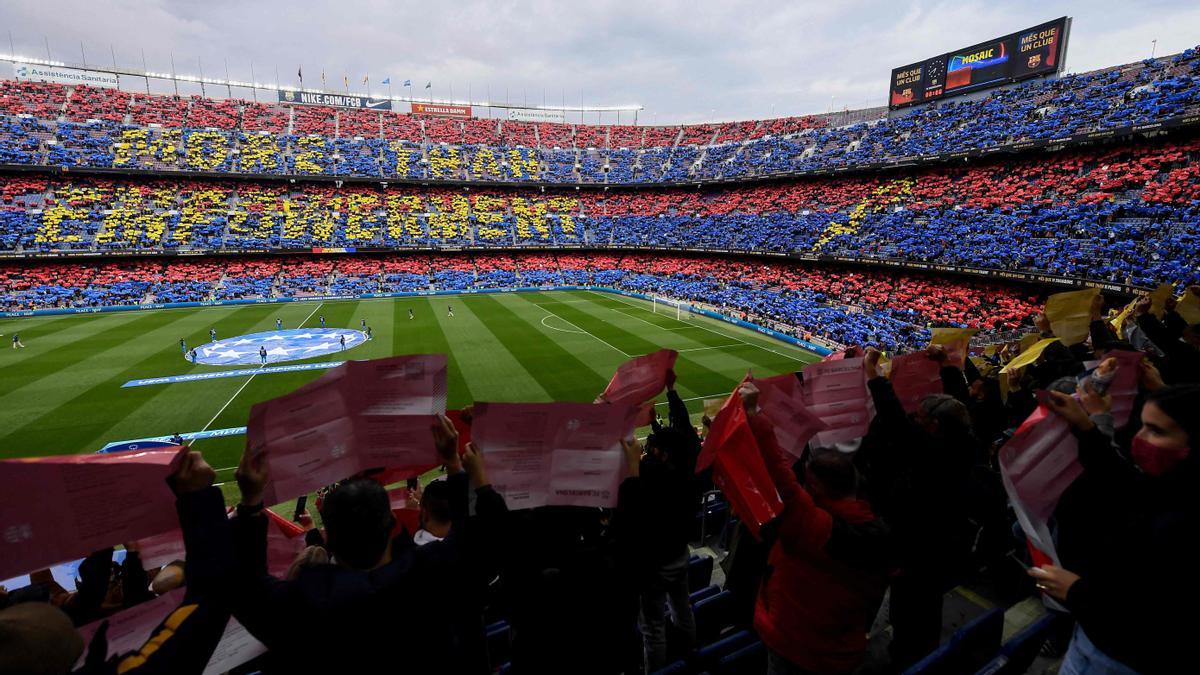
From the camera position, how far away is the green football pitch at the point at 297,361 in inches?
667

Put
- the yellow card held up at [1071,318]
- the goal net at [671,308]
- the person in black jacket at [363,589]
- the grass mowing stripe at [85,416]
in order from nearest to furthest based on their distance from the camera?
the person in black jacket at [363,589], the yellow card held up at [1071,318], the grass mowing stripe at [85,416], the goal net at [671,308]

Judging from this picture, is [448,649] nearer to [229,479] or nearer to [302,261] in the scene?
[229,479]

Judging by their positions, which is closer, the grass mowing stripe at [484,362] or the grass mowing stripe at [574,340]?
the grass mowing stripe at [484,362]

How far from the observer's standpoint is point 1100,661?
250 centimetres

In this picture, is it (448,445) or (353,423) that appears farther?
(353,423)

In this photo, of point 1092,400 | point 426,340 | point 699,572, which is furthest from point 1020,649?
point 426,340

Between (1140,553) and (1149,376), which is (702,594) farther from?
(1149,376)

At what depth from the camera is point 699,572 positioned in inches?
237

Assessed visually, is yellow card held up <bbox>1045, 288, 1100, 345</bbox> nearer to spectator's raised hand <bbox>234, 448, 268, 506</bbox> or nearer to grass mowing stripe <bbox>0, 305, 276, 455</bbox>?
spectator's raised hand <bbox>234, 448, 268, 506</bbox>

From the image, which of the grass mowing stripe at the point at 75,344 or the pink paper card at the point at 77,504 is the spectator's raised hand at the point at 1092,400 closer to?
the pink paper card at the point at 77,504

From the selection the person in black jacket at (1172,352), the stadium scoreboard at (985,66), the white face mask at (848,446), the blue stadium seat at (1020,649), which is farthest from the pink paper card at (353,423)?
the stadium scoreboard at (985,66)

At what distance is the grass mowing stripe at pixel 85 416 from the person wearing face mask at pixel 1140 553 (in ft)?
70.3

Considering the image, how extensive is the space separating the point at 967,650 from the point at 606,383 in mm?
18008

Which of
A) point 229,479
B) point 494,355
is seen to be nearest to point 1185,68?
point 494,355
